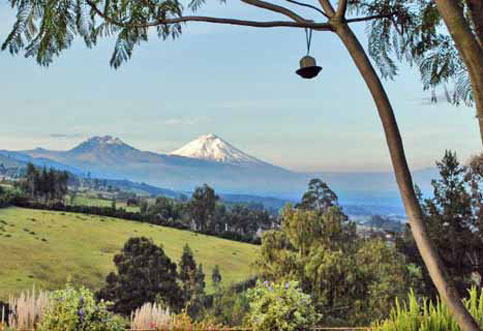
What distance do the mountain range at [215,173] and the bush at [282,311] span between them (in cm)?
376

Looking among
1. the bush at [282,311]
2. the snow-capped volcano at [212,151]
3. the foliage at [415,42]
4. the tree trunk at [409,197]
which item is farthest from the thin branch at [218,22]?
the snow-capped volcano at [212,151]

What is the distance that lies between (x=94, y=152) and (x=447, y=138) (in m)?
4.78

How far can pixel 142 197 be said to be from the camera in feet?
22.7

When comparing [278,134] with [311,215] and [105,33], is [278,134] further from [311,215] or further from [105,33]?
[105,33]

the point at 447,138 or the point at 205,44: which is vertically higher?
the point at 205,44

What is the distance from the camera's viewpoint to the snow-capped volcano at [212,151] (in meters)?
7.31

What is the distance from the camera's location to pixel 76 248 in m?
5.91

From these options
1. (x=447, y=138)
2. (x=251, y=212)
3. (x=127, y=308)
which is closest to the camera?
(x=127, y=308)

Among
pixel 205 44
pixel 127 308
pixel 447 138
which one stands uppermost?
pixel 205 44

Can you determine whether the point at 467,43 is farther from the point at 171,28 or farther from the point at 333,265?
the point at 333,265

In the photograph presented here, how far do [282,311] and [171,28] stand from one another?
1.95 m

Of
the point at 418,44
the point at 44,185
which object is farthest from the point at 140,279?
the point at 418,44

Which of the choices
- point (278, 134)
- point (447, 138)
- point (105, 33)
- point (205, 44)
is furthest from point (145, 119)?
point (105, 33)

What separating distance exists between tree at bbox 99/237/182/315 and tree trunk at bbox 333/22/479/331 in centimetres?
486
